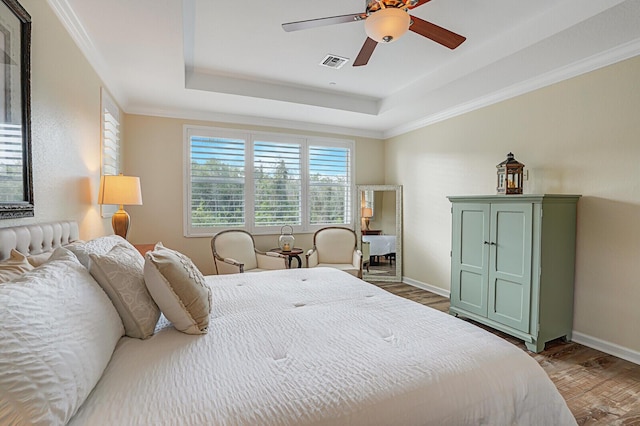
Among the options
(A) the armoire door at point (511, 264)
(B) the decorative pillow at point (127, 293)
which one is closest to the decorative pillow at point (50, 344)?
(B) the decorative pillow at point (127, 293)

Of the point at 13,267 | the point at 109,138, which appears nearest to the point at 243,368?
the point at 13,267

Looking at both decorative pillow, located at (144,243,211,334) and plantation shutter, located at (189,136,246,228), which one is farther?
plantation shutter, located at (189,136,246,228)

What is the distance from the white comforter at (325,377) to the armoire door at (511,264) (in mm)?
1598

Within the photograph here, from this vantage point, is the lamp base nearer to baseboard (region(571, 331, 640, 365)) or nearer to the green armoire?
the green armoire

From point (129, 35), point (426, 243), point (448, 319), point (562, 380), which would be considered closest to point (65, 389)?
point (448, 319)

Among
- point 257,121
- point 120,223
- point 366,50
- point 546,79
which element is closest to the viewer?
point 366,50

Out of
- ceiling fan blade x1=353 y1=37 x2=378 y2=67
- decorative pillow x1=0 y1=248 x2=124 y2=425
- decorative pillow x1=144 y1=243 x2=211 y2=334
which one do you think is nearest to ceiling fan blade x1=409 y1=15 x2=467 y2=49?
ceiling fan blade x1=353 y1=37 x2=378 y2=67

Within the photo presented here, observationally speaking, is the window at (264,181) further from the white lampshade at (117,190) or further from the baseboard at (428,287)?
the white lampshade at (117,190)

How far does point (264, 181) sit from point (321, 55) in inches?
81.8

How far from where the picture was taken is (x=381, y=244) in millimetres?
5238

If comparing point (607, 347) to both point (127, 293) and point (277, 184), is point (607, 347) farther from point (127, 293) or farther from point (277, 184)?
point (277, 184)

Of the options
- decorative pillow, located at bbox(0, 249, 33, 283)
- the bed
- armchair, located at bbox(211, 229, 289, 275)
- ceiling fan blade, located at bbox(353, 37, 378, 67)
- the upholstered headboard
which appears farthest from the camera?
armchair, located at bbox(211, 229, 289, 275)

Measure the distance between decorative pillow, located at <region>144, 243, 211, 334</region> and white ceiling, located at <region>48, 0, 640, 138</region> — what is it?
1695 mm

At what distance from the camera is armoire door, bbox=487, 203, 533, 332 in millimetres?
2766
